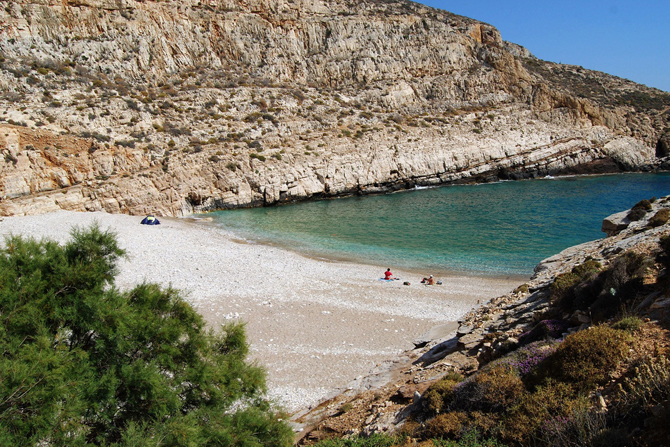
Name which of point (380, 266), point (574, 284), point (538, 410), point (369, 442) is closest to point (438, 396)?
point (369, 442)

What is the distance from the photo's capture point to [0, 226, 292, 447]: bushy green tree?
4.29 metres

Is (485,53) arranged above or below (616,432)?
above

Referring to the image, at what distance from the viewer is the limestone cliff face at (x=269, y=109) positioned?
1406 inches

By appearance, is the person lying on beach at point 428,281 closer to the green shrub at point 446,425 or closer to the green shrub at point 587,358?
the green shrub at point 587,358

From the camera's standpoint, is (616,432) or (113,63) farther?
(113,63)

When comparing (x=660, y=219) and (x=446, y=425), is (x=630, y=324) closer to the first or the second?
(x=446, y=425)

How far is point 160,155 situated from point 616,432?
4145 cm

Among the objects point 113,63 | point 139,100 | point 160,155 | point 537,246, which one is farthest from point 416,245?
point 113,63

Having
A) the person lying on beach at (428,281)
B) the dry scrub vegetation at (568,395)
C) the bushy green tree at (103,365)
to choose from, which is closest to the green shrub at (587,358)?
the dry scrub vegetation at (568,395)

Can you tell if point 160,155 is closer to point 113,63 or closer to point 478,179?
point 113,63

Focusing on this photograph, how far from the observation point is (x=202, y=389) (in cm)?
570

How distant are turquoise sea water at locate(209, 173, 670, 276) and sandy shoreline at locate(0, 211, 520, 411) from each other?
309 cm

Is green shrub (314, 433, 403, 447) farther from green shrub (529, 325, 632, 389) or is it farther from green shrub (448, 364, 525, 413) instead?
green shrub (529, 325, 632, 389)

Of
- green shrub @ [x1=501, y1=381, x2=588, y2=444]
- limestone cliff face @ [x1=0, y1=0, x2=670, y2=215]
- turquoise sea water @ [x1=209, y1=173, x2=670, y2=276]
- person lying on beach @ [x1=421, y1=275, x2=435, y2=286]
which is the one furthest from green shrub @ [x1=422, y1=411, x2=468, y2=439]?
limestone cliff face @ [x1=0, y1=0, x2=670, y2=215]
